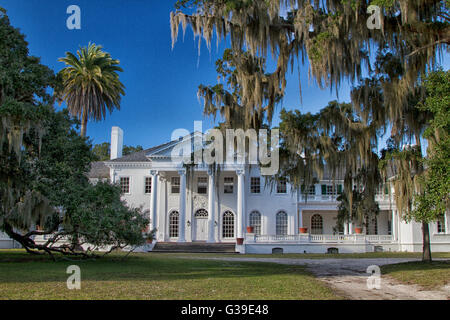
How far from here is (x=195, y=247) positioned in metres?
29.6

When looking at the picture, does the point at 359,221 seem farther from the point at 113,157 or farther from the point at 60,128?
the point at 113,157

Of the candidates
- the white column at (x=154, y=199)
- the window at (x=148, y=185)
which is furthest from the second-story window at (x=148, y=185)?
the white column at (x=154, y=199)

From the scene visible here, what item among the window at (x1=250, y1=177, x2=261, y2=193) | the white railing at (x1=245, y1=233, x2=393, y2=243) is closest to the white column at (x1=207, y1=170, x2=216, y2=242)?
the white railing at (x1=245, y1=233, x2=393, y2=243)

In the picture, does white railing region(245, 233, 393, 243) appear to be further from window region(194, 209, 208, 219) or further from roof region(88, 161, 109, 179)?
roof region(88, 161, 109, 179)

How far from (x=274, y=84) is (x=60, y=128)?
306 inches

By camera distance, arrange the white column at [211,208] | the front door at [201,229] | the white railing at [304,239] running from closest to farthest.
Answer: the white railing at [304,239]
the white column at [211,208]
the front door at [201,229]

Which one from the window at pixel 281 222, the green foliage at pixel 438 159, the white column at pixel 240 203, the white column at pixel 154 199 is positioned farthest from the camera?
the window at pixel 281 222

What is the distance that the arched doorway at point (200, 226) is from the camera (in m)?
34.1

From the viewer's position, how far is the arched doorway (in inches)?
1341

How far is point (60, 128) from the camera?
14.8m

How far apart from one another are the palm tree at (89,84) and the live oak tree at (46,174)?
22.4 m

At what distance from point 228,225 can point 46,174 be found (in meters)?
21.8

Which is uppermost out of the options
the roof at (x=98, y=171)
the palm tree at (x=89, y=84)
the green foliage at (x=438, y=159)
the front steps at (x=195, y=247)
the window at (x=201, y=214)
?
the palm tree at (x=89, y=84)

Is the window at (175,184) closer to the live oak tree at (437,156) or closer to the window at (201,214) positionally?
the window at (201,214)
